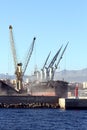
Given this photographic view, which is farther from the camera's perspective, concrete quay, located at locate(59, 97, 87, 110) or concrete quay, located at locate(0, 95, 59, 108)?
concrete quay, located at locate(0, 95, 59, 108)

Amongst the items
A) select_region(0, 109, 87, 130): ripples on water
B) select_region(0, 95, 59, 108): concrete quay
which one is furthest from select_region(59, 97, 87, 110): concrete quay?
select_region(0, 109, 87, 130): ripples on water

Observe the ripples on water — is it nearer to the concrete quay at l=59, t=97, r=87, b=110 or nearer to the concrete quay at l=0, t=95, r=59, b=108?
the concrete quay at l=59, t=97, r=87, b=110

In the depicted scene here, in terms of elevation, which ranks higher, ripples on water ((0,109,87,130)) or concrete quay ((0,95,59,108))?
concrete quay ((0,95,59,108))

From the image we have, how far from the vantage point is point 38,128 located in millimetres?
74875

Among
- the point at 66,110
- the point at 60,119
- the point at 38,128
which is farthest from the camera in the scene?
the point at 66,110

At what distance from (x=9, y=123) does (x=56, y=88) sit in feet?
330

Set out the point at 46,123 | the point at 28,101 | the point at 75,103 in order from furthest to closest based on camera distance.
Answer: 1. the point at 28,101
2. the point at 75,103
3. the point at 46,123

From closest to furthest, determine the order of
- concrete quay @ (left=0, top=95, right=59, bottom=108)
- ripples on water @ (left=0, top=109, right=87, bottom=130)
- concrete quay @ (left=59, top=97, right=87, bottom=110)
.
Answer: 1. ripples on water @ (left=0, top=109, right=87, bottom=130)
2. concrete quay @ (left=59, top=97, right=87, bottom=110)
3. concrete quay @ (left=0, top=95, right=59, bottom=108)

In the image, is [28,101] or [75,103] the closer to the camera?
[75,103]

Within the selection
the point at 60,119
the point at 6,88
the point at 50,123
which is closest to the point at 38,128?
the point at 50,123

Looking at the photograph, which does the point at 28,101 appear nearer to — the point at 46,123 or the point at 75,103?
the point at 75,103

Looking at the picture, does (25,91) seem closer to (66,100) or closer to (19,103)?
(19,103)

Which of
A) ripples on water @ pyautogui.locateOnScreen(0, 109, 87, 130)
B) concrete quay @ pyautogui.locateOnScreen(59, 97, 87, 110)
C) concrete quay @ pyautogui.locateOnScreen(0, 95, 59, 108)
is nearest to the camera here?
ripples on water @ pyautogui.locateOnScreen(0, 109, 87, 130)

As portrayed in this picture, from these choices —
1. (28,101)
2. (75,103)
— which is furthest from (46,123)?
(28,101)
